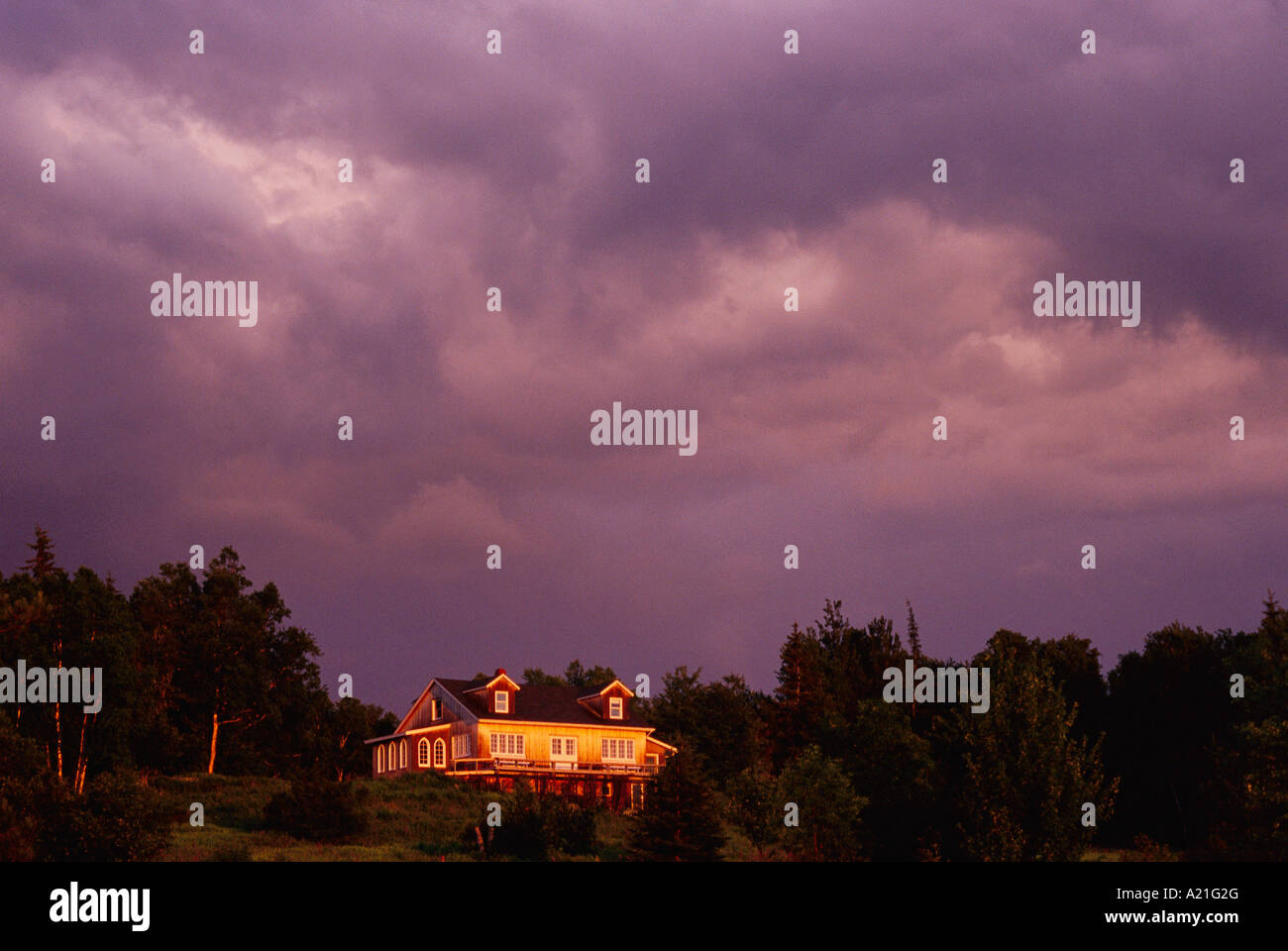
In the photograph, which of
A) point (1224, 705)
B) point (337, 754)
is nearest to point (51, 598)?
point (337, 754)

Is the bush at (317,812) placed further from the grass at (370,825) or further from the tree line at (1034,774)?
the tree line at (1034,774)

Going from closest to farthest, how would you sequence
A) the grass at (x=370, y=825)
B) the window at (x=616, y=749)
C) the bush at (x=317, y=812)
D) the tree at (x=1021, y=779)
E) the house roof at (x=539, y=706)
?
the tree at (x=1021, y=779) → the grass at (x=370, y=825) → the bush at (x=317, y=812) → the house roof at (x=539, y=706) → the window at (x=616, y=749)

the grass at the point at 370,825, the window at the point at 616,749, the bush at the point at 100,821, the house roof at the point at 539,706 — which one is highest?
the house roof at the point at 539,706

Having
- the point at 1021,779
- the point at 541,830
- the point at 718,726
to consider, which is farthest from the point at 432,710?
the point at 1021,779

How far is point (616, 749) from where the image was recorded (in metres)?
87.2

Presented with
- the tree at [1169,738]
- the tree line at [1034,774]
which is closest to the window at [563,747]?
the tree line at [1034,774]

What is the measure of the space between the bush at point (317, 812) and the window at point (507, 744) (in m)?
25.2

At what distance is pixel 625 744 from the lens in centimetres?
8775

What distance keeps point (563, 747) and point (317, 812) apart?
102 ft

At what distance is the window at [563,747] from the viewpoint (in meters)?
85.6

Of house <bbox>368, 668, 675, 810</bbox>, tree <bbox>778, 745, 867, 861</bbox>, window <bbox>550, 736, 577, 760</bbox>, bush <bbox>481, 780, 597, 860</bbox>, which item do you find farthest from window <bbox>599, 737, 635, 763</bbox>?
tree <bbox>778, 745, 867, 861</bbox>
